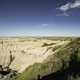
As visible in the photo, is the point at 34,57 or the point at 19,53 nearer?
the point at 34,57

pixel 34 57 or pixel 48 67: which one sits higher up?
pixel 48 67

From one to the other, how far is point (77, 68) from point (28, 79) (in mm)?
740

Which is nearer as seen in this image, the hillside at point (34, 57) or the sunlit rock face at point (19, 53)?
the hillside at point (34, 57)

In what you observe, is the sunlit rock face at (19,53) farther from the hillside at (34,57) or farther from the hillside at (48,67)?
the hillside at (48,67)

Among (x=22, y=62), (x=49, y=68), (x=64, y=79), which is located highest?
(x=49, y=68)

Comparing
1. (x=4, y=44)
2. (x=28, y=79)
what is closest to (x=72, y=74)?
(x=28, y=79)

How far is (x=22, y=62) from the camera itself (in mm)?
21469

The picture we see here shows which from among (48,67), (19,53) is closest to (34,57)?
(19,53)

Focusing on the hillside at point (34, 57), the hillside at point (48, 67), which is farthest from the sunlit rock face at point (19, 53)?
the hillside at point (48, 67)

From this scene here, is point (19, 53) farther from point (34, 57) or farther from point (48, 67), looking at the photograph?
point (48, 67)

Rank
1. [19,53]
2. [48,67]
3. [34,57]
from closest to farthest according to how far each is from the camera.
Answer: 1. [48,67]
2. [34,57]
3. [19,53]

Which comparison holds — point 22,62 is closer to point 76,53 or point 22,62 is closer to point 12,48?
point 12,48

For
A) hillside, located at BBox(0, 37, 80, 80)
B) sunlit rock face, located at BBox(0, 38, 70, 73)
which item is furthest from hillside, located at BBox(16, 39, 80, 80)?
sunlit rock face, located at BBox(0, 38, 70, 73)

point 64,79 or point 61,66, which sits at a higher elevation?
point 61,66
